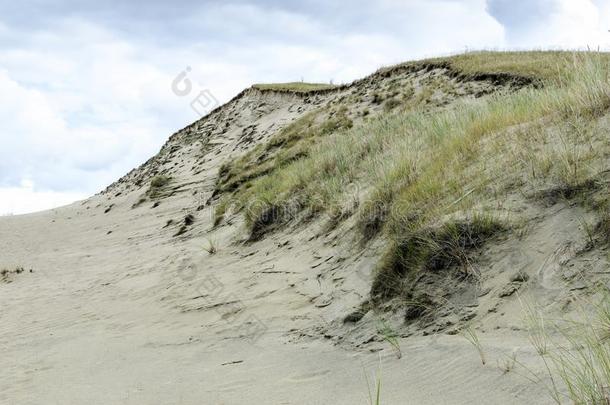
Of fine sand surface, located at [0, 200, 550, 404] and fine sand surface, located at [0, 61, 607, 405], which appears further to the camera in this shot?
fine sand surface, located at [0, 61, 607, 405]

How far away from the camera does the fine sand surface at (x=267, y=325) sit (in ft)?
10.1

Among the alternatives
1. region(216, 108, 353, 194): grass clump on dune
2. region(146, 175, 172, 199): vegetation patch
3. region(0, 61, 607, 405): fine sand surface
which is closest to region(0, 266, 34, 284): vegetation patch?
region(0, 61, 607, 405): fine sand surface

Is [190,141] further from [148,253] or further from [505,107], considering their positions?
[505,107]

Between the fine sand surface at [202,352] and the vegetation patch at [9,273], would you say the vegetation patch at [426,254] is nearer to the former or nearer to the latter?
the fine sand surface at [202,352]

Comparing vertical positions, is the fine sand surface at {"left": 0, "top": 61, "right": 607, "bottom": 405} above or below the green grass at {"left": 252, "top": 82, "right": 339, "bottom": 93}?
below

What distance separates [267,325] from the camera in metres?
4.89

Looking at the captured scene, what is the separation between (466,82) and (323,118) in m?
4.71

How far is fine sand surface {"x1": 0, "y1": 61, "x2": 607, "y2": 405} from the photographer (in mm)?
3082

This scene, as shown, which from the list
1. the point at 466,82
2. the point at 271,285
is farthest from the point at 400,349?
the point at 466,82

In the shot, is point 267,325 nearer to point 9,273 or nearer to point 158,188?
point 9,273

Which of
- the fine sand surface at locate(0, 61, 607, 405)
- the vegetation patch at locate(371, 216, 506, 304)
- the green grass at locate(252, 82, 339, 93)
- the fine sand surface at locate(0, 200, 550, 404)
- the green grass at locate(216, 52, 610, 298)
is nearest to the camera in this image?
the fine sand surface at locate(0, 200, 550, 404)

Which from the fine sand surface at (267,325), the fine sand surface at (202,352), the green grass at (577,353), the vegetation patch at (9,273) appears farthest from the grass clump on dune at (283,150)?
the green grass at (577,353)

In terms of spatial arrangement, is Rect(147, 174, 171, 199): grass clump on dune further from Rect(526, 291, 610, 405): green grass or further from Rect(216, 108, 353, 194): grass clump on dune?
Rect(526, 291, 610, 405): green grass

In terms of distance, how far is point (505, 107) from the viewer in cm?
675
